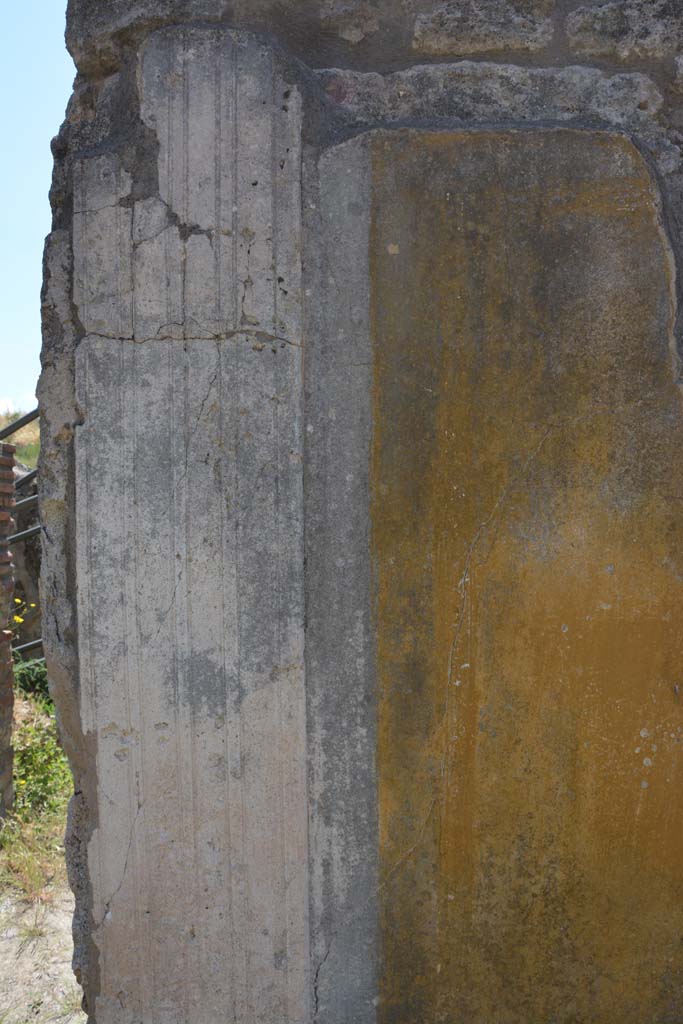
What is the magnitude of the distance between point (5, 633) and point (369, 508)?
9.61 feet

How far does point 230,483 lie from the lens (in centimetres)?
190

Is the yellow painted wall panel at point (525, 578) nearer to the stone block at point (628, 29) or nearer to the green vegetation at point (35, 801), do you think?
the stone block at point (628, 29)

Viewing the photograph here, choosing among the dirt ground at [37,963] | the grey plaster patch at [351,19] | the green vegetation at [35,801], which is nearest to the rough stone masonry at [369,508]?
the grey plaster patch at [351,19]

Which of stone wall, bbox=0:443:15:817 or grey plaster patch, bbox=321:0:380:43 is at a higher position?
grey plaster patch, bbox=321:0:380:43

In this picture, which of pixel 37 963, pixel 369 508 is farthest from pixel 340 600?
pixel 37 963

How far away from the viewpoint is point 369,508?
194cm

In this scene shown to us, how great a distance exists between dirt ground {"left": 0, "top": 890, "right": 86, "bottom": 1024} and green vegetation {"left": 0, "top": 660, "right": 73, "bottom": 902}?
85mm

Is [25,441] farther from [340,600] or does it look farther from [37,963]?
[340,600]

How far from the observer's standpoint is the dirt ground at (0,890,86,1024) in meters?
2.65

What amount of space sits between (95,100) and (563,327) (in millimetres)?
1187

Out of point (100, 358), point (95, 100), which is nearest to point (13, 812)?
point (100, 358)

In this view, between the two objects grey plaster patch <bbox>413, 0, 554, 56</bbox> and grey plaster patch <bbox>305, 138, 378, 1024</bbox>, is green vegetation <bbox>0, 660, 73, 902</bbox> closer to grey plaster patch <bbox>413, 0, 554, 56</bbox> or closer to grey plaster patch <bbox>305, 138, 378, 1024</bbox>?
grey plaster patch <bbox>305, 138, 378, 1024</bbox>

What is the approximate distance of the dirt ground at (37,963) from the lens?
8.68 ft

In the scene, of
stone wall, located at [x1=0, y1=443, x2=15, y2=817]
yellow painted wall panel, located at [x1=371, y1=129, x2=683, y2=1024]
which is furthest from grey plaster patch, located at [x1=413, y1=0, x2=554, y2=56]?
stone wall, located at [x1=0, y1=443, x2=15, y2=817]
